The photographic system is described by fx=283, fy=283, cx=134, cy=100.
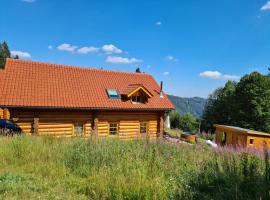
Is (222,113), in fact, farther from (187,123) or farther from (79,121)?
(79,121)

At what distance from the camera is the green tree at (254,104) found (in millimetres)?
43500

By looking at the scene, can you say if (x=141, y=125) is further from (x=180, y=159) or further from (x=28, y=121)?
(x=180, y=159)

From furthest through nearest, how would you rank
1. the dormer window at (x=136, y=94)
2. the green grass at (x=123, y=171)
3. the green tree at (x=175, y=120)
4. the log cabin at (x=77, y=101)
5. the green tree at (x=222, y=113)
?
the green tree at (x=175, y=120) < the green tree at (x=222, y=113) < the dormer window at (x=136, y=94) < the log cabin at (x=77, y=101) < the green grass at (x=123, y=171)

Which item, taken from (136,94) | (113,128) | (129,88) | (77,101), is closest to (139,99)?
(136,94)

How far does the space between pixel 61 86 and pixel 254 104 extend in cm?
3255

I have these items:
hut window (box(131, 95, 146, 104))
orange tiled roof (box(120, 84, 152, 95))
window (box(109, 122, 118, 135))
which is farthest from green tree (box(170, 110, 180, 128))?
window (box(109, 122, 118, 135))

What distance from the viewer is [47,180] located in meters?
6.56

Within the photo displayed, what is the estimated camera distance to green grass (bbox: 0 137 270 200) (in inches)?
209

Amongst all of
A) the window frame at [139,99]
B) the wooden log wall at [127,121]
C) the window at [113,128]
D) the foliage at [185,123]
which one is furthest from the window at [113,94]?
the foliage at [185,123]

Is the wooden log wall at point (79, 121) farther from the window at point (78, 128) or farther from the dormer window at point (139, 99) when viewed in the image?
the dormer window at point (139, 99)

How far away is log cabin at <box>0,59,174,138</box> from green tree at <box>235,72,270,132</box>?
23.5 m

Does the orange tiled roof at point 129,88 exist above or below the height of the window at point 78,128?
above

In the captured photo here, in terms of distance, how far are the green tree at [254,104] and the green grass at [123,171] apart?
38611mm

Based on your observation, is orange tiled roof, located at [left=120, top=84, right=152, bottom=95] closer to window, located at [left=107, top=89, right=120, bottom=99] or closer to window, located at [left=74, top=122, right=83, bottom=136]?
window, located at [left=107, top=89, right=120, bottom=99]
